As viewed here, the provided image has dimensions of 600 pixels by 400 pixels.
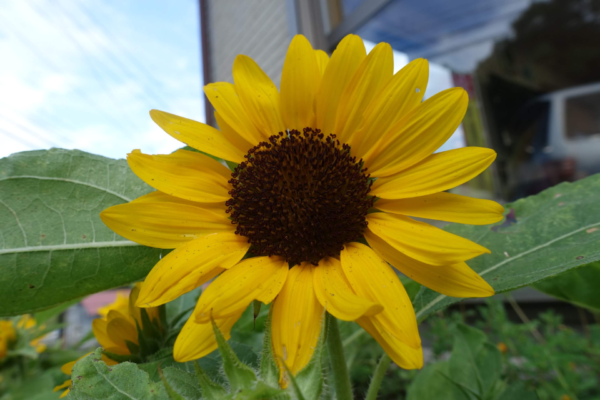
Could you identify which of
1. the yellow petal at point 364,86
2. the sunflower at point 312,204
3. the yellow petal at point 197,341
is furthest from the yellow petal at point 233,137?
the yellow petal at point 197,341

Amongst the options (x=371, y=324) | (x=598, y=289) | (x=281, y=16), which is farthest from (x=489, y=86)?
(x=371, y=324)

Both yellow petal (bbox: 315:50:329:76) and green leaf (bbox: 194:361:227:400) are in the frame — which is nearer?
green leaf (bbox: 194:361:227:400)

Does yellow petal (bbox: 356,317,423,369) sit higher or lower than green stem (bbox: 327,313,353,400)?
higher

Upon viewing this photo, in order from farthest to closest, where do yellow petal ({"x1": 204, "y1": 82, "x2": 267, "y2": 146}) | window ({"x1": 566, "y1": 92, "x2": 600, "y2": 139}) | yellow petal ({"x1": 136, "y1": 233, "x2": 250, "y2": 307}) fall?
1. window ({"x1": 566, "y1": 92, "x2": 600, "y2": 139})
2. yellow petal ({"x1": 204, "y1": 82, "x2": 267, "y2": 146})
3. yellow petal ({"x1": 136, "y1": 233, "x2": 250, "y2": 307})

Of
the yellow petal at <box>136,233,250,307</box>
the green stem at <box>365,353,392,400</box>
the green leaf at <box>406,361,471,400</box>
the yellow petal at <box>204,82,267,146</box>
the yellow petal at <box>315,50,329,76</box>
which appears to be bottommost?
the green leaf at <box>406,361,471,400</box>

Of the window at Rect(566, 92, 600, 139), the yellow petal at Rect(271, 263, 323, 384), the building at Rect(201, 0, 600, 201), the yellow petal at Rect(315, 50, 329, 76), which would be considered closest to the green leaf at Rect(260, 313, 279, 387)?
the yellow petal at Rect(271, 263, 323, 384)

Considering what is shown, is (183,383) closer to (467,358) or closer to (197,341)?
(197,341)

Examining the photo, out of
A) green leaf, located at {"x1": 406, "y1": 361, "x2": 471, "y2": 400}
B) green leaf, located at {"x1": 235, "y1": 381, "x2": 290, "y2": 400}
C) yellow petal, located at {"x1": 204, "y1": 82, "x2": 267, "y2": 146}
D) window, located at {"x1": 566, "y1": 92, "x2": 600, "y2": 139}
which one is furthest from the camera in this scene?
window, located at {"x1": 566, "y1": 92, "x2": 600, "y2": 139}

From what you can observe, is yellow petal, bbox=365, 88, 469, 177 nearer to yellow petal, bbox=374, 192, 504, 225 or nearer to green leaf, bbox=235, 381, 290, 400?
yellow petal, bbox=374, 192, 504, 225
